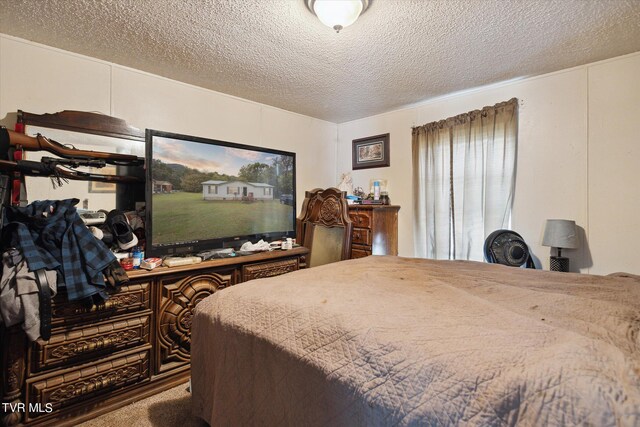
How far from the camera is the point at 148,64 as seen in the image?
7.52 ft

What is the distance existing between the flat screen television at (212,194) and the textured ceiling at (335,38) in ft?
2.12

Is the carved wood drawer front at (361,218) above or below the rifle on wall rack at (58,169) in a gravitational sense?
below

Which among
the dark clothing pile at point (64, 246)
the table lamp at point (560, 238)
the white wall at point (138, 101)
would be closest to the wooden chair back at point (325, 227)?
the white wall at point (138, 101)

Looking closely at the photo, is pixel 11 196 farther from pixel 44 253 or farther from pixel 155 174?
pixel 155 174

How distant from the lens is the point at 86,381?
166 cm

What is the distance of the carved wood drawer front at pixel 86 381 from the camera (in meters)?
1.53

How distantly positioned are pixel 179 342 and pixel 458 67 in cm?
316

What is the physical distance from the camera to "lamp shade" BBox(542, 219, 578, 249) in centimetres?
218

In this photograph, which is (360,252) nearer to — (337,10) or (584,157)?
(584,157)

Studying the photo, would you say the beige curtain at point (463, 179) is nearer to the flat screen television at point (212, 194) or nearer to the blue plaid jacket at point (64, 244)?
the flat screen television at point (212, 194)

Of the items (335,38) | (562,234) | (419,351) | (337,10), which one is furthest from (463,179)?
(419,351)

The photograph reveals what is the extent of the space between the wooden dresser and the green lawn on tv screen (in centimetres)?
81

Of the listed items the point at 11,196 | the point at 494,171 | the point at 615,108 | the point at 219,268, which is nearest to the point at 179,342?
the point at 219,268

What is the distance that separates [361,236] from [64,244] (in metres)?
2.62
